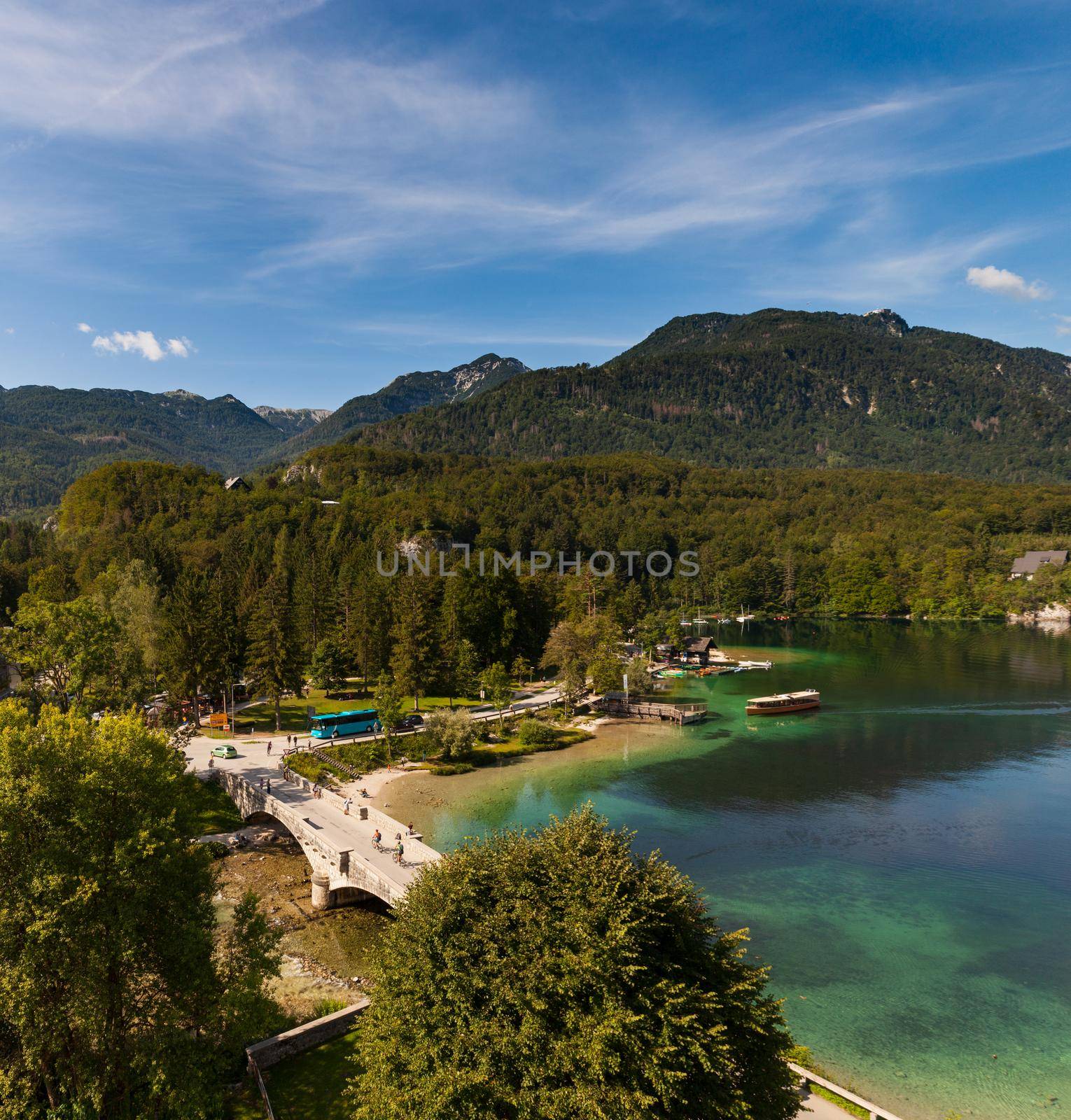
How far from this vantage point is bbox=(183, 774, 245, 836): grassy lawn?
40.9m

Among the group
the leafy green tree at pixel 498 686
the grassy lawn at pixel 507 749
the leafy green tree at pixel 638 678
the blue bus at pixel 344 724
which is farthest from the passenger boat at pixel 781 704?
the blue bus at pixel 344 724

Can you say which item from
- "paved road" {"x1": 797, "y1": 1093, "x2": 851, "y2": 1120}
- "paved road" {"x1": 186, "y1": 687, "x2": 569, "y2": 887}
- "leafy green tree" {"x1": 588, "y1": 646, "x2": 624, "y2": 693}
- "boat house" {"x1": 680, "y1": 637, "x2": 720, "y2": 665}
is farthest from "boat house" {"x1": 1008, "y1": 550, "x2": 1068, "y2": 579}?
"paved road" {"x1": 797, "y1": 1093, "x2": 851, "y2": 1120}

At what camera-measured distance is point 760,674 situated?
9019 centimetres

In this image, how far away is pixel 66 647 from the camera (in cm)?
4238

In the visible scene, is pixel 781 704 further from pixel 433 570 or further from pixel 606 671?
pixel 433 570

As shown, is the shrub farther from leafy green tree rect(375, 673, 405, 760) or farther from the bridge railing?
the bridge railing

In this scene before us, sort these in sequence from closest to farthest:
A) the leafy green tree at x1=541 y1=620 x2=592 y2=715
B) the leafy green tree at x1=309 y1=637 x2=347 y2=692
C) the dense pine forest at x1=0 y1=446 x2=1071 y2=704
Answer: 1. the dense pine forest at x1=0 y1=446 x2=1071 y2=704
2. the leafy green tree at x1=309 y1=637 x2=347 y2=692
3. the leafy green tree at x1=541 y1=620 x2=592 y2=715

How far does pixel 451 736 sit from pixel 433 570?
63.2m

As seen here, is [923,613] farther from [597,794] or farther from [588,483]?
[597,794]

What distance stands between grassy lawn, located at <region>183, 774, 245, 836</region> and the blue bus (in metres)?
10.5

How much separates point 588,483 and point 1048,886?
156401 mm

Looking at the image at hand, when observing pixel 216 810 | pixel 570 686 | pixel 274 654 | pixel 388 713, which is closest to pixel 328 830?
pixel 216 810

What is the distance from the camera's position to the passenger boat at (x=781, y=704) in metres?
70.1

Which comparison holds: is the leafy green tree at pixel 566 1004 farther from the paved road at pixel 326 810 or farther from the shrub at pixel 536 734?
the shrub at pixel 536 734
